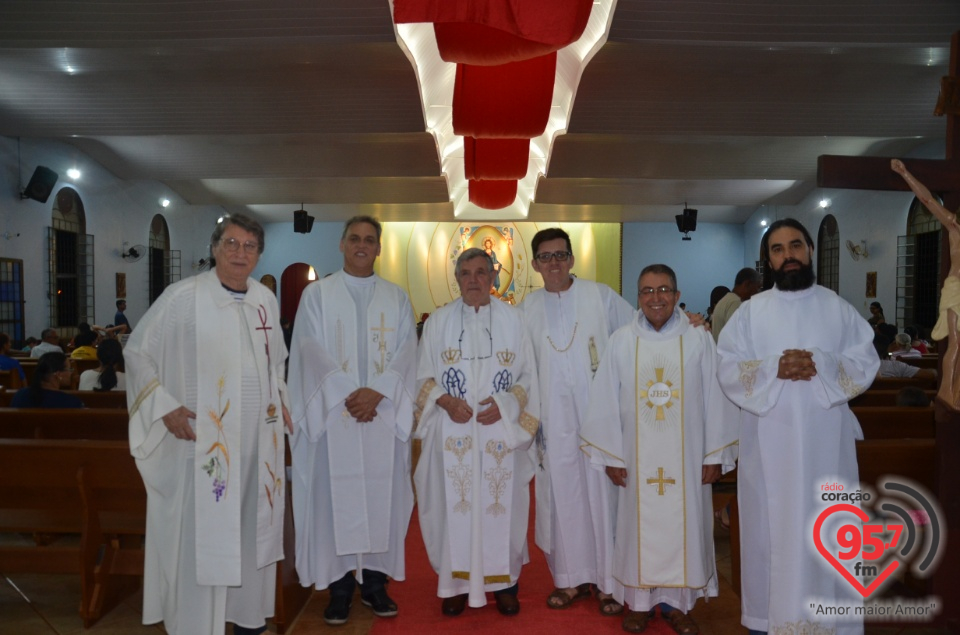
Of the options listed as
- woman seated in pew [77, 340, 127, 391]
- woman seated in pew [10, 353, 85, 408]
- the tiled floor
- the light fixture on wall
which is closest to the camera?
the tiled floor

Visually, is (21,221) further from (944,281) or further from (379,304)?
(944,281)

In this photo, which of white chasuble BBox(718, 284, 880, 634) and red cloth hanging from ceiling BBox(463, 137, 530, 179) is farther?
red cloth hanging from ceiling BBox(463, 137, 530, 179)

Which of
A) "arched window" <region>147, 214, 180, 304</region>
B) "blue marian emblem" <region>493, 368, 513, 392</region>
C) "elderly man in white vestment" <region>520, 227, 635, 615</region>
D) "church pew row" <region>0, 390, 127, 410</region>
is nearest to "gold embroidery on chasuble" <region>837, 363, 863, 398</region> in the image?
"elderly man in white vestment" <region>520, 227, 635, 615</region>

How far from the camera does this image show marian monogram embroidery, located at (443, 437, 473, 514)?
12.8 feet

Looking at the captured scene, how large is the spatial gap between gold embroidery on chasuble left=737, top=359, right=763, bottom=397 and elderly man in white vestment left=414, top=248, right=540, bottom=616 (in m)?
1.05

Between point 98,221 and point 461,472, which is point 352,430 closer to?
point 461,472

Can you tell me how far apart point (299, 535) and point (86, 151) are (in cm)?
1373

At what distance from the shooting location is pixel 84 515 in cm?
389

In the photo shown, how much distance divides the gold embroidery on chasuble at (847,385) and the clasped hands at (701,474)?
0.73 metres

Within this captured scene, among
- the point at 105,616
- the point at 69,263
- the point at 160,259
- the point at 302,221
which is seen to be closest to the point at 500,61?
the point at 105,616

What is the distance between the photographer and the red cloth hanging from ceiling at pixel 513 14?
604 cm

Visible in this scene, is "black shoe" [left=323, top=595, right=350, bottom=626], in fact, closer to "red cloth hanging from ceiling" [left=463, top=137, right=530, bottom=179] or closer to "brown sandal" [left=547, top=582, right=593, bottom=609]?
"brown sandal" [left=547, top=582, right=593, bottom=609]

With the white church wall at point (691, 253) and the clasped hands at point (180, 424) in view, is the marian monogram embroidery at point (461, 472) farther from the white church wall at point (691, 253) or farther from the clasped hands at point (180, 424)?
the white church wall at point (691, 253)

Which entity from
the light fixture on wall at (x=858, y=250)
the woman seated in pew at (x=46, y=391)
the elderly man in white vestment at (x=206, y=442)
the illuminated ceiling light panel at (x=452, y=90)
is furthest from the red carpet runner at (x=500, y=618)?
the light fixture on wall at (x=858, y=250)
